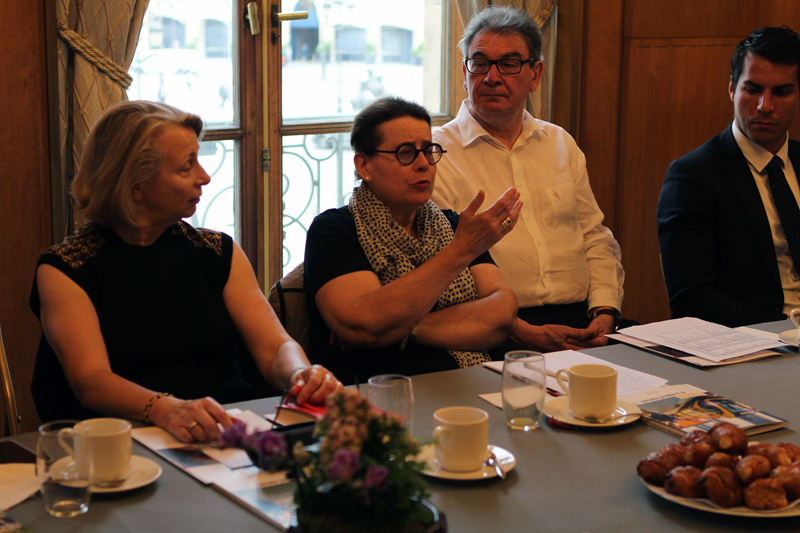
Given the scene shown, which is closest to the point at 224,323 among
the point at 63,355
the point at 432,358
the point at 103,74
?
the point at 63,355

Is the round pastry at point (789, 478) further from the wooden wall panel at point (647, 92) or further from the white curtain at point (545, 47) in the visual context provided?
the wooden wall panel at point (647, 92)

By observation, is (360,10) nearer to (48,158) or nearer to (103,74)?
(103,74)

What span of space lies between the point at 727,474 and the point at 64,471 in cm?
84

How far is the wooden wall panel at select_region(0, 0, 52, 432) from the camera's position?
7.83 ft

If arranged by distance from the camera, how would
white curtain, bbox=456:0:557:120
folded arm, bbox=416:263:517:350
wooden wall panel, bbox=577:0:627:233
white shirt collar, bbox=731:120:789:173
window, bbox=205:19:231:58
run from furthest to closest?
1. wooden wall panel, bbox=577:0:627:233
2. white curtain, bbox=456:0:557:120
3. window, bbox=205:19:231:58
4. white shirt collar, bbox=731:120:789:173
5. folded arm, bbox=416:263:517:350

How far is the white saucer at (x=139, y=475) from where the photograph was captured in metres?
1.02

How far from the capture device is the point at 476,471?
107 cm

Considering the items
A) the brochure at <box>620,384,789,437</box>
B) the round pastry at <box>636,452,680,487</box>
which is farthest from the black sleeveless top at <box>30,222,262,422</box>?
the round pastry at <box>636,452,680,487</box>

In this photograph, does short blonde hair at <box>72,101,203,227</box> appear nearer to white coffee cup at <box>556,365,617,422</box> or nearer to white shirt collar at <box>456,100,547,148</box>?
white coffee cup at <box>556,365,617,422</box>

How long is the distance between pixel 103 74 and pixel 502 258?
1476 mm

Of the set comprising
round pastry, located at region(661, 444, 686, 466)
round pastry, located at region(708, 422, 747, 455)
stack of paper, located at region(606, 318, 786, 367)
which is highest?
round pastry, located at region(708, 422, 747, 455)

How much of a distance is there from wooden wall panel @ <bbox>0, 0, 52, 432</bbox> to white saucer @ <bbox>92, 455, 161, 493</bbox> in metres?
1.59

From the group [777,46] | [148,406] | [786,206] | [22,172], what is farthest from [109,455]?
[777,46]

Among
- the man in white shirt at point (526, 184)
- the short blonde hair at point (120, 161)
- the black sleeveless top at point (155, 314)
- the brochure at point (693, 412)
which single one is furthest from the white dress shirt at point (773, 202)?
the short blonde hair at point (120, 161)
